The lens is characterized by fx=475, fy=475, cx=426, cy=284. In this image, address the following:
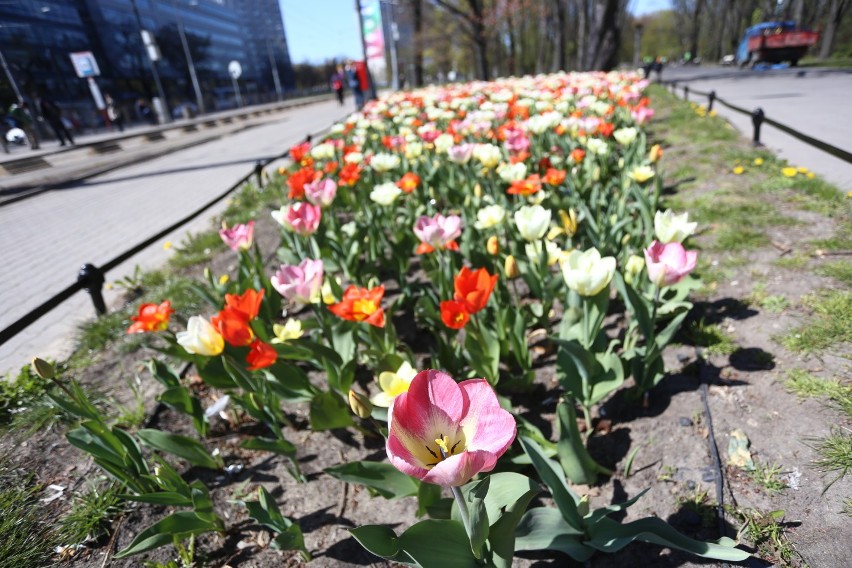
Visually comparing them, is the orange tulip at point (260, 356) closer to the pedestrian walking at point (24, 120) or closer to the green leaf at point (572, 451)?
the green leaf at point (572, 451)

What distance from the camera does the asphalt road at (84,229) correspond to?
3.61m

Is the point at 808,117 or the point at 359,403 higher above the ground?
the point at 359,403

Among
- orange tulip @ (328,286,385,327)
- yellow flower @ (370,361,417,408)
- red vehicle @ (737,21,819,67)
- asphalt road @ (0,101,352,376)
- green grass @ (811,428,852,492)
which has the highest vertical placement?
red vehicle @ (737,21,819,67)

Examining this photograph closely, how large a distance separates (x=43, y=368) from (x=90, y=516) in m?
0.56

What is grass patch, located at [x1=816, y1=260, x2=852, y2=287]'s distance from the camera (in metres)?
2.31

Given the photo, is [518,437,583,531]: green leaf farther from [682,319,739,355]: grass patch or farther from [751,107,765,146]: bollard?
[751,107,765,146]: bollard

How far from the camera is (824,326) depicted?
2014 mm

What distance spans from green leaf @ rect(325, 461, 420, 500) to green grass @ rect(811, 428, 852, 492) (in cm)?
122

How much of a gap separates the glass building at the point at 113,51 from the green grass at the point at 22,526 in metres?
21.6

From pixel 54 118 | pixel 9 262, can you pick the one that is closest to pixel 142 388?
pixel 9 262

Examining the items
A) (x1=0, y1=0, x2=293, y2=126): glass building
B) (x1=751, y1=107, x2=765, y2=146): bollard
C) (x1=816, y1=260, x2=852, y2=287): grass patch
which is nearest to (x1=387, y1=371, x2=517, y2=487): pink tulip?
(x1=816, y1=260, x2=852, y2=287): grass patch

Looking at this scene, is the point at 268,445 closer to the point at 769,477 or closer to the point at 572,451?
the point at 572,451

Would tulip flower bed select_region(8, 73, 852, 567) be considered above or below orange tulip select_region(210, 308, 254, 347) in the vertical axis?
below

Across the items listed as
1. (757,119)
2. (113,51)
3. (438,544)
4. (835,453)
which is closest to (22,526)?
(438,544)
